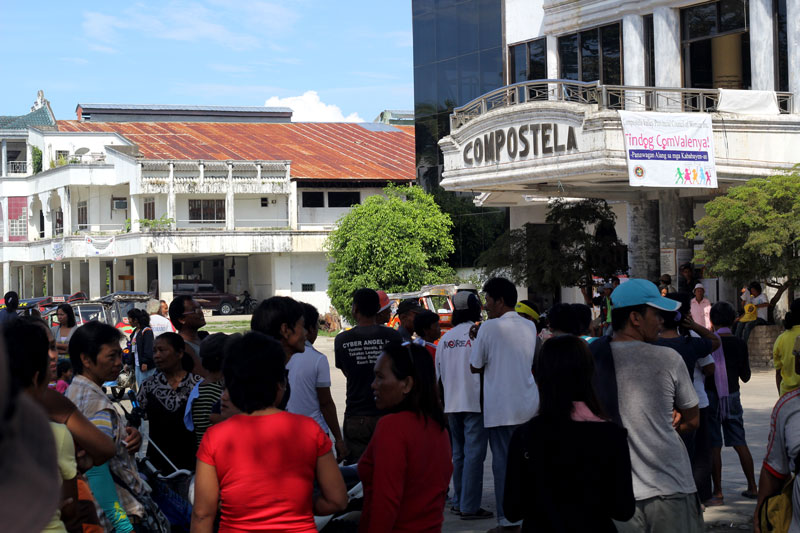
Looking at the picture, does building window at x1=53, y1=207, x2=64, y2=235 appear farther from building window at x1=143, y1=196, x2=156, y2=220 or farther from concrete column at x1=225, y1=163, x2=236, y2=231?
concrete column at x1=225, y1=163, x2=236, y2=231

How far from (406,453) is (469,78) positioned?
30893mm

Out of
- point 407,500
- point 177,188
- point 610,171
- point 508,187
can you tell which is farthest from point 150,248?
point 407,500

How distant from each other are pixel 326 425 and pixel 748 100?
1884 cm

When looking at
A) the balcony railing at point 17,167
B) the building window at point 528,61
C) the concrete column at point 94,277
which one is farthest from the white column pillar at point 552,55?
the balcony railing at point 17,167

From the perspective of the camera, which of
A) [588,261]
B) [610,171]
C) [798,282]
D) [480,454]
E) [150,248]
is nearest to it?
[480,454]

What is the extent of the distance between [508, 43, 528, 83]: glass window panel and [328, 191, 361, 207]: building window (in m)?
25.6

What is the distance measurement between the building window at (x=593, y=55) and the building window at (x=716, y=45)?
2110 mm

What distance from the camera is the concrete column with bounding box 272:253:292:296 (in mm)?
55656

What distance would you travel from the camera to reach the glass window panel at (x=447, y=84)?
115 ft

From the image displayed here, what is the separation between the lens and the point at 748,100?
2308 cm

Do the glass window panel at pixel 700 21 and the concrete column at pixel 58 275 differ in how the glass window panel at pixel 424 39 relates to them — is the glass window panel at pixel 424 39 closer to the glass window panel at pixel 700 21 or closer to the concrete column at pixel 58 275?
the glass window panel at pixel 700 21

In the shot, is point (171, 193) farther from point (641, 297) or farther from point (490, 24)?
point (641, 297)

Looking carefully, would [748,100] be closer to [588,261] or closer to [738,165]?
[738,165]

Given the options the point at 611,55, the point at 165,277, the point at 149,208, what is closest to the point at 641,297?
the point at 611,55
